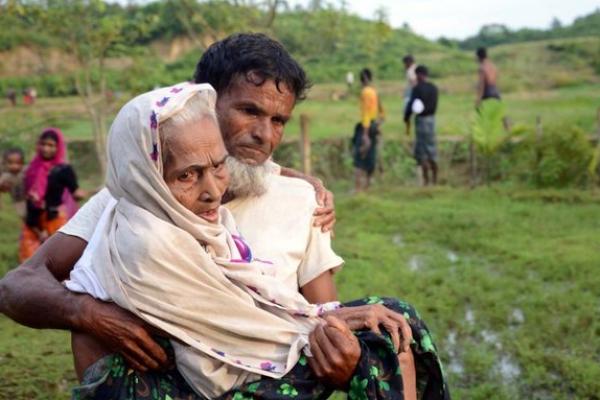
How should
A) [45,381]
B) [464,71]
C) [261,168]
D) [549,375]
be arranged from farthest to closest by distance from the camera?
1. [464,71]
2. [549,375]
3. [45,381]
4. [261,168]

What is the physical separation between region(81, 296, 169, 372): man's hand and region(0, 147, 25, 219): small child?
547cm

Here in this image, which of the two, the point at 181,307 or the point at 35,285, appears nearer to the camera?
the point at 181,307

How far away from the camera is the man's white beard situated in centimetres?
229

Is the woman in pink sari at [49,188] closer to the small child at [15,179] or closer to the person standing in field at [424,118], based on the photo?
the small child at [15,179]

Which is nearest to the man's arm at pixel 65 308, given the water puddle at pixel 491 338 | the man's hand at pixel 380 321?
the man's hand at pixel 380 321

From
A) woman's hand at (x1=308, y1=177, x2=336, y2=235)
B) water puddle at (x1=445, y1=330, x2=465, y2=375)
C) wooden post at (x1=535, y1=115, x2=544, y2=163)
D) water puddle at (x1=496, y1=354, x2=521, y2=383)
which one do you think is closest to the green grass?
wooden post at (x1=535, y1=115, x2=544, y2=163)

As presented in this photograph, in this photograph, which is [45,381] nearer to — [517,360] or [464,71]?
[517,360]

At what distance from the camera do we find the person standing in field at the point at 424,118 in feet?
34.9

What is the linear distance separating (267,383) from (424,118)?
9369mm

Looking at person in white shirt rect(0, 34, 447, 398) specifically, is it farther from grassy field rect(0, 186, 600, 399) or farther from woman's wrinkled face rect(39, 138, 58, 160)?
woman's wrinkled face rect(39, 138, 58, 160)

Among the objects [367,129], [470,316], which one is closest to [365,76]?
[367,129]

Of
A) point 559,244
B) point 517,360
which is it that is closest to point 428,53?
point 559,244

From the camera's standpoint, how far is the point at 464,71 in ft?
105

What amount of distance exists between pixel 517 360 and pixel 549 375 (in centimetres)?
31
